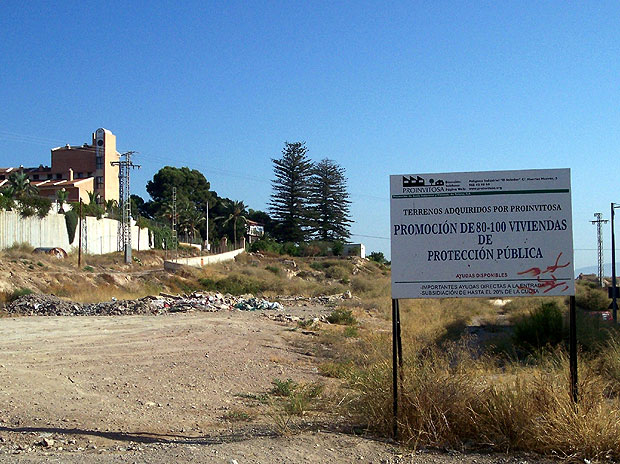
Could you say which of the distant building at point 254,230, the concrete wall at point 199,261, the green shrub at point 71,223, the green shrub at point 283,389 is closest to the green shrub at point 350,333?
the green shrub at point 283,389

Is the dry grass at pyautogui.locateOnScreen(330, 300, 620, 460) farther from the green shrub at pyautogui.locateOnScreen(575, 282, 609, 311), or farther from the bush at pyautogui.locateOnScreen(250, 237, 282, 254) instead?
the bush at pyautogui.locateOnScreen(250, 237, 282, 254)

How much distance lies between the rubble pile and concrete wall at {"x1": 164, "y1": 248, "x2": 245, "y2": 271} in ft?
66.2

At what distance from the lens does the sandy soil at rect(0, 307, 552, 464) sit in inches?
262

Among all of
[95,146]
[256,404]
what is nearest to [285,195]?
[95,146]

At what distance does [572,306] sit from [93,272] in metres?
45.5

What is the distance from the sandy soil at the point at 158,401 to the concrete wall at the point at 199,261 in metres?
34.6

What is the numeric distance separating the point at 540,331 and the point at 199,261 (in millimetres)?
50726

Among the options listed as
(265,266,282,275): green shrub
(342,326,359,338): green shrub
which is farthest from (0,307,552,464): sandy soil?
(265,266,282,275): green shrub

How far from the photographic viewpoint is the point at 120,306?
30203 millimetres

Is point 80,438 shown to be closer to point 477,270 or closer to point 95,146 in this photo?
point 477,270

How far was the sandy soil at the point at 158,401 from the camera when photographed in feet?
21.8

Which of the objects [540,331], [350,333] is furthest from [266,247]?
[540,331]

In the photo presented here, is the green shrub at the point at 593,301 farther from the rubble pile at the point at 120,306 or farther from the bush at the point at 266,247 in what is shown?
the bush at the point at 266,247

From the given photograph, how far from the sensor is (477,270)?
24.1 ft
